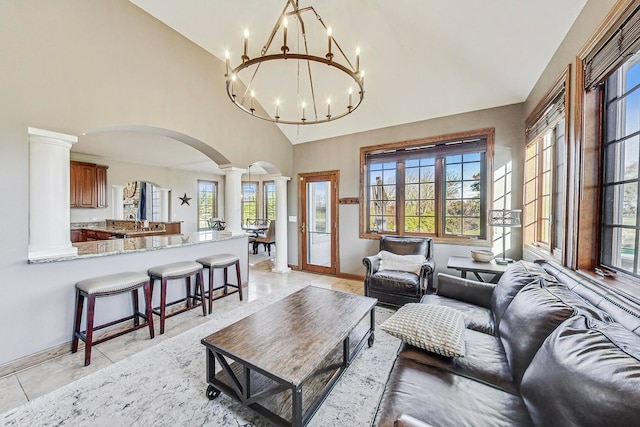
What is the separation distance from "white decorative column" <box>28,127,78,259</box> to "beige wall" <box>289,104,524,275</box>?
3570 mm

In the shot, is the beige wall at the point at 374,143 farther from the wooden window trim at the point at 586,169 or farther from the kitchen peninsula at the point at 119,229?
the kitchen peninsula at the point at 119,229

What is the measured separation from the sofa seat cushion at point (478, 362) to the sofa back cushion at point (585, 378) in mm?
240

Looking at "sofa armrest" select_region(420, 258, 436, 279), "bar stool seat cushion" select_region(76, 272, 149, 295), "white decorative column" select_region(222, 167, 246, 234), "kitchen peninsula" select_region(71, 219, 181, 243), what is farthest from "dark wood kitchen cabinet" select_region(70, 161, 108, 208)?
"sofa armrest" select_region(420, 258, 436, 279)

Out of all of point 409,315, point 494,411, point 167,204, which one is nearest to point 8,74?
point 409,315

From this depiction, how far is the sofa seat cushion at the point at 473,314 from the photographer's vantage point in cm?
197

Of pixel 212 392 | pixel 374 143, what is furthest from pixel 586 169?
pixel 212 392

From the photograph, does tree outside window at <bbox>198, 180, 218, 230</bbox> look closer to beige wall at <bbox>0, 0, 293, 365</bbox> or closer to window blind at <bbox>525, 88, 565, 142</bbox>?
beige wall at <bbox>0, 0, 293, 365</bbox>

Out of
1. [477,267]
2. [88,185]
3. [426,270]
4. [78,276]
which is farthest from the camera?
[88,185]

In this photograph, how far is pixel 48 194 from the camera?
230 cm

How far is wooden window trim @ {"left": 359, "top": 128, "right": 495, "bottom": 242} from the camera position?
3564 millimetres

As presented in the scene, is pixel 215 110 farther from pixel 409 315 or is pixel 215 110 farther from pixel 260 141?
pixel 409 315

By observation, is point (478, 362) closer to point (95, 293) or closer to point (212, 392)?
point (212, 392)

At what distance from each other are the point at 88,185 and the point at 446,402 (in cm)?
776

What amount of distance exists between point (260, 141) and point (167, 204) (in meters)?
4.86
